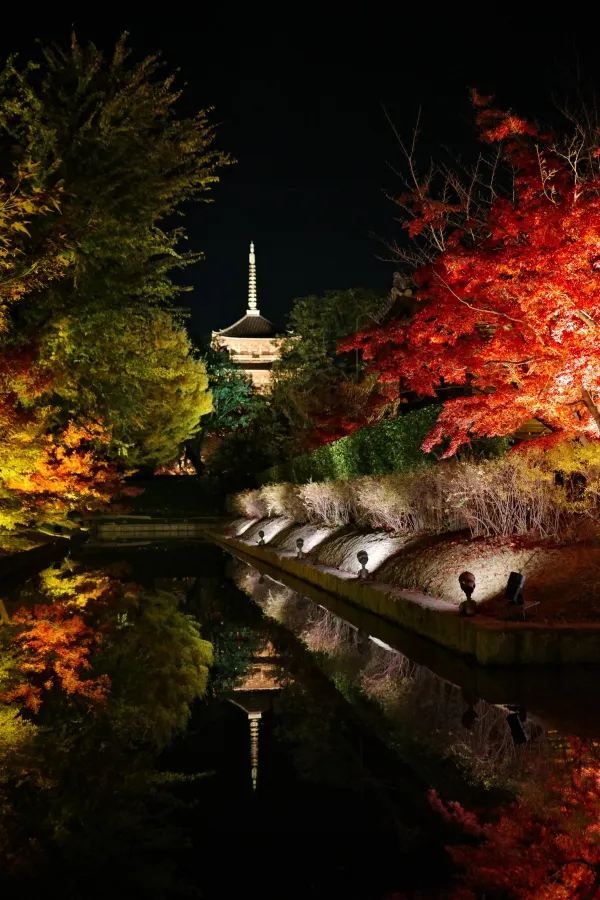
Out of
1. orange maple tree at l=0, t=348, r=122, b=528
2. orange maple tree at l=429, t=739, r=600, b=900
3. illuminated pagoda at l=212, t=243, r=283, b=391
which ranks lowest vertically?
orange maple tree at l=429, t=739, r=600, b=900

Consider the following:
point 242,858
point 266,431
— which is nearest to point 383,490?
point 242,858

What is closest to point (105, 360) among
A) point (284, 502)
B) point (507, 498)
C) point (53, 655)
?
point (53, 655)

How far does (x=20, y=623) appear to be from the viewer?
1323 cm

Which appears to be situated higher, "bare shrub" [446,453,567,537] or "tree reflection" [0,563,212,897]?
"bare shrub" [446,453,567,537]

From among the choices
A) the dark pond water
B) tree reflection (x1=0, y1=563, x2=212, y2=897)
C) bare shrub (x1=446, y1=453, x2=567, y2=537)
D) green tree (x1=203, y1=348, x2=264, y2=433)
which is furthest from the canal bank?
green tree (x1=203, y1=348, x2=264, y2=433)

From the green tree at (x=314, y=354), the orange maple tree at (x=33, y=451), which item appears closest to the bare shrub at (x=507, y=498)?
the orange maple tree at (x=33, y=451)

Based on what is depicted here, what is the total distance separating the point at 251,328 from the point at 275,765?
247 feet

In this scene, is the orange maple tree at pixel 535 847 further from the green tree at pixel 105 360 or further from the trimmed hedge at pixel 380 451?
the green tree at pixel 105 360

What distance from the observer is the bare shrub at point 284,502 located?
90.6 feet

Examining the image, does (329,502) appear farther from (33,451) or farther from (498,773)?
(498,773)

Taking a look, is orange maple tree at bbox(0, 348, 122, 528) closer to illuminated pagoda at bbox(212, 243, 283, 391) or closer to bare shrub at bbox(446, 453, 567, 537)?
bare shrub at bbox(446, 453, 567, 537)

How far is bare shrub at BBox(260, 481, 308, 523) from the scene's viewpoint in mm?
27622

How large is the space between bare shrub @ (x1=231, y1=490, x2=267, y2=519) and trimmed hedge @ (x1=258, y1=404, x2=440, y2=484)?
650cm

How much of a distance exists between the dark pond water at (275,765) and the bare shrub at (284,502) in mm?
15315
